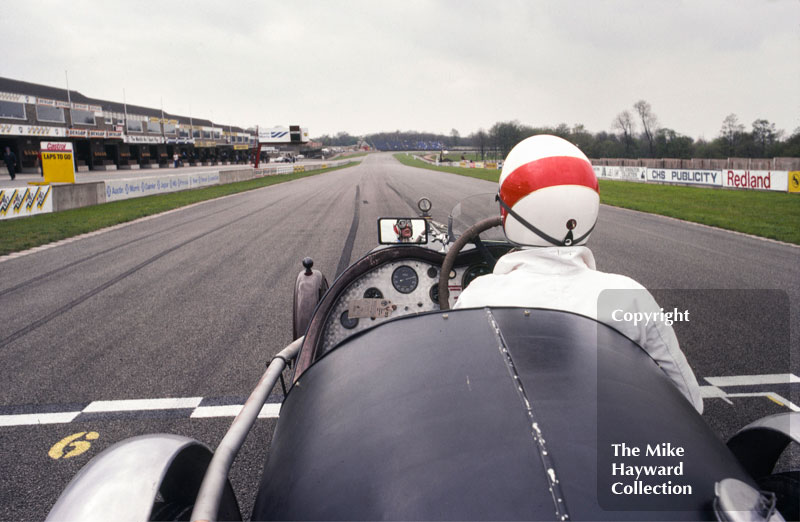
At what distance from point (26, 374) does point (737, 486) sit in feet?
17.6

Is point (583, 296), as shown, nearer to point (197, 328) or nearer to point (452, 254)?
point (452, 254)

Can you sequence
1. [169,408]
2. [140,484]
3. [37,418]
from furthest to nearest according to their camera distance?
[169,408] → [37,418] → [140,484]

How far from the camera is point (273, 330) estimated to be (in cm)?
557

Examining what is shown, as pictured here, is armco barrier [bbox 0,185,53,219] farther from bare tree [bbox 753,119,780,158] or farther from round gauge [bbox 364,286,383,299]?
bare tree [bbox 753,119,780,158]

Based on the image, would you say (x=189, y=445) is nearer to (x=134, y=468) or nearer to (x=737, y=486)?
(x=134, y=468)

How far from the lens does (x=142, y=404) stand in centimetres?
391

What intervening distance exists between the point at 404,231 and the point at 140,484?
7.76ft

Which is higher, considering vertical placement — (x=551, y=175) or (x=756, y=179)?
(x=551, y=175)

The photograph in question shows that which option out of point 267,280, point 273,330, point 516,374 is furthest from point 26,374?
point 516,374

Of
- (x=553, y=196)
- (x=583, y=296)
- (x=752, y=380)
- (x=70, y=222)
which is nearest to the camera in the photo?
(x=583, y=296)

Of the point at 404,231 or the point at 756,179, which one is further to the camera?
the point at 756,179

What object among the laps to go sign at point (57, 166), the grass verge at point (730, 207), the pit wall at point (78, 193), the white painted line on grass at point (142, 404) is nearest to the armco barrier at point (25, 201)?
the pit wall at point (78, 193)

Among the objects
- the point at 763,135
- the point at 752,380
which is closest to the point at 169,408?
the point at 752,380

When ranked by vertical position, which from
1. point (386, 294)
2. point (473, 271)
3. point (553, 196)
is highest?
point (553, 196)
